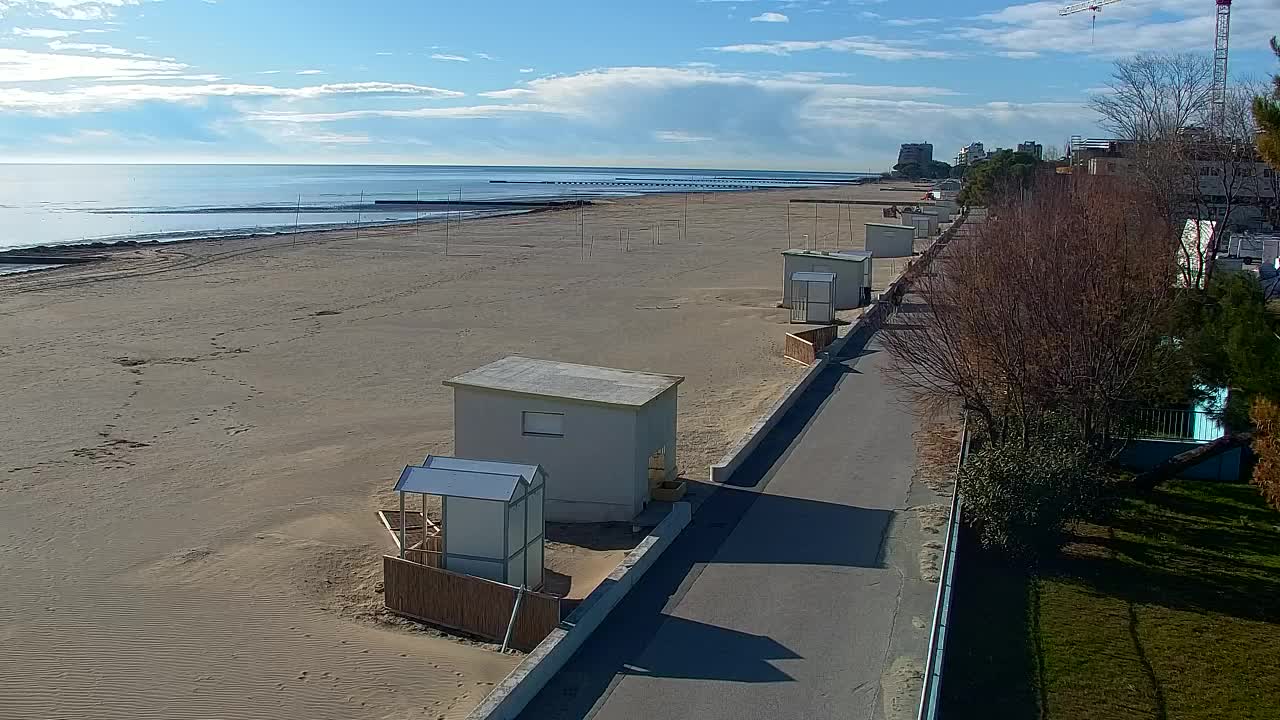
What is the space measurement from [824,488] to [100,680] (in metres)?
9.60

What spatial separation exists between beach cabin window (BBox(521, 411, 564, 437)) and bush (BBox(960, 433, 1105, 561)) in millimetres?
5428

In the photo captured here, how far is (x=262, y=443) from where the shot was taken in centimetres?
2123

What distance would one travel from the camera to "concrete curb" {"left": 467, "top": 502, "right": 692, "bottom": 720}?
9.56 meters

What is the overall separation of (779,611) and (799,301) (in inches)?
928

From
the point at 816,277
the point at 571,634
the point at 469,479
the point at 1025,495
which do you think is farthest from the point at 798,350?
the point at 571,634

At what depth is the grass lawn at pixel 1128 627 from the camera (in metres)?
11.5

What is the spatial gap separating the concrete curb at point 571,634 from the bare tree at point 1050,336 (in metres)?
5.46

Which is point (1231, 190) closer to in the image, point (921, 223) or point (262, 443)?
point (262, 443)

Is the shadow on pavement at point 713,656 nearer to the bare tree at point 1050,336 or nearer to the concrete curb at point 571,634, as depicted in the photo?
the concrete curb at point 571,634

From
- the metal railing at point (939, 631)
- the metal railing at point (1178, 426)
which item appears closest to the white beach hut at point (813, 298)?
the metal railing at point (1178, 426)

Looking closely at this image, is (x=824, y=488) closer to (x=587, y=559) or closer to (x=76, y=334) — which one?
(x=587, y=559)

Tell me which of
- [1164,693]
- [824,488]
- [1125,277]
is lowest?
[1164,693]

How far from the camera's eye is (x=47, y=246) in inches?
2638

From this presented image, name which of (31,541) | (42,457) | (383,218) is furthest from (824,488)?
(383,218)
